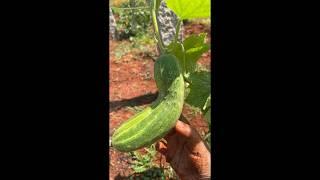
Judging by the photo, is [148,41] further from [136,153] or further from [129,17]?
[136,153]

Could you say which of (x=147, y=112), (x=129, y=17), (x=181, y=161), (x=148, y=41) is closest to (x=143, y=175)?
(x=181, y=161)

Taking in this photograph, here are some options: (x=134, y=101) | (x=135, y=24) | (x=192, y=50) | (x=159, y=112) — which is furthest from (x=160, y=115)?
(x=135, y=24)

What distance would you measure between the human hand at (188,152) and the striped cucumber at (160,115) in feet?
0.25

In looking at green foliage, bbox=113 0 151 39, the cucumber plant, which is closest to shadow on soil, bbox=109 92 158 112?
green foliage, bbox=113 0 151 39

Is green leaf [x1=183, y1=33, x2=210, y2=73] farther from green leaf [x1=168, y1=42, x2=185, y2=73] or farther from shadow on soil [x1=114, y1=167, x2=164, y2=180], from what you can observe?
shadow on soil [x1=114, y1=167, x2=164, y2=180]

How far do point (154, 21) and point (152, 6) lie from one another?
0.11 ft

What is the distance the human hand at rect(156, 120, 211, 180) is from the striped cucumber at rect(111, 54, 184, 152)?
8 cm

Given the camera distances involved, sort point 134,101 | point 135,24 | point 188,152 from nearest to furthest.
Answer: point 188,152
point 134,101
point 135,24

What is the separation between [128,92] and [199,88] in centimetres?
161

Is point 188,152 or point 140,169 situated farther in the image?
point 140,169

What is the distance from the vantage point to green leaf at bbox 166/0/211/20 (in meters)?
1.09

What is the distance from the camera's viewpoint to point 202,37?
118cm

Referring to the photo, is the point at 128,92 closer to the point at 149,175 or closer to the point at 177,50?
the point at 149,175

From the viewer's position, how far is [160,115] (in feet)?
3.13
